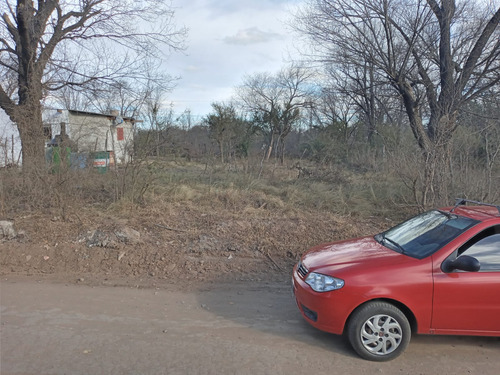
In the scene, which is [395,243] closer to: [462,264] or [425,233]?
[425,233]

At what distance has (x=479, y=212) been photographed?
14.1 ft

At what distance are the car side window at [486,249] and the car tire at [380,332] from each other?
0.94 metres

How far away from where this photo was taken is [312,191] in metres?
11.3

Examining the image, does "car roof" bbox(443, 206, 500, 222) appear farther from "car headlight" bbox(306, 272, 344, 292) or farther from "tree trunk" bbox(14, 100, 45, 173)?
"tree trunk" bbox(14, 100, 45, 173)

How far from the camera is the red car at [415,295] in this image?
12.0 feet

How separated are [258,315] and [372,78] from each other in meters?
11.5

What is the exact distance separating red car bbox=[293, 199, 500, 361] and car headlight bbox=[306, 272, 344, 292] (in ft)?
0.03

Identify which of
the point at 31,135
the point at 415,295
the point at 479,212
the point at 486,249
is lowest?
the point at 415,295

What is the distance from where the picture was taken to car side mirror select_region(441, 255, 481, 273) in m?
3.60

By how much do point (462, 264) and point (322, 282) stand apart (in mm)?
1344

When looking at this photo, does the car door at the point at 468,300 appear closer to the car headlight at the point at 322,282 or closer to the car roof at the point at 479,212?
the car roof at the point at 479,212

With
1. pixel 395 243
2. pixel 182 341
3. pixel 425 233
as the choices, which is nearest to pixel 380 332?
pixel 395 243

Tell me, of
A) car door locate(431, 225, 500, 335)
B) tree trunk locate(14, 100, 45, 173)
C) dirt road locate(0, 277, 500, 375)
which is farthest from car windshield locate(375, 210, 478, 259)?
tree trunk locate(14, 100, 45, 173)

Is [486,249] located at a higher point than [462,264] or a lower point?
higher
